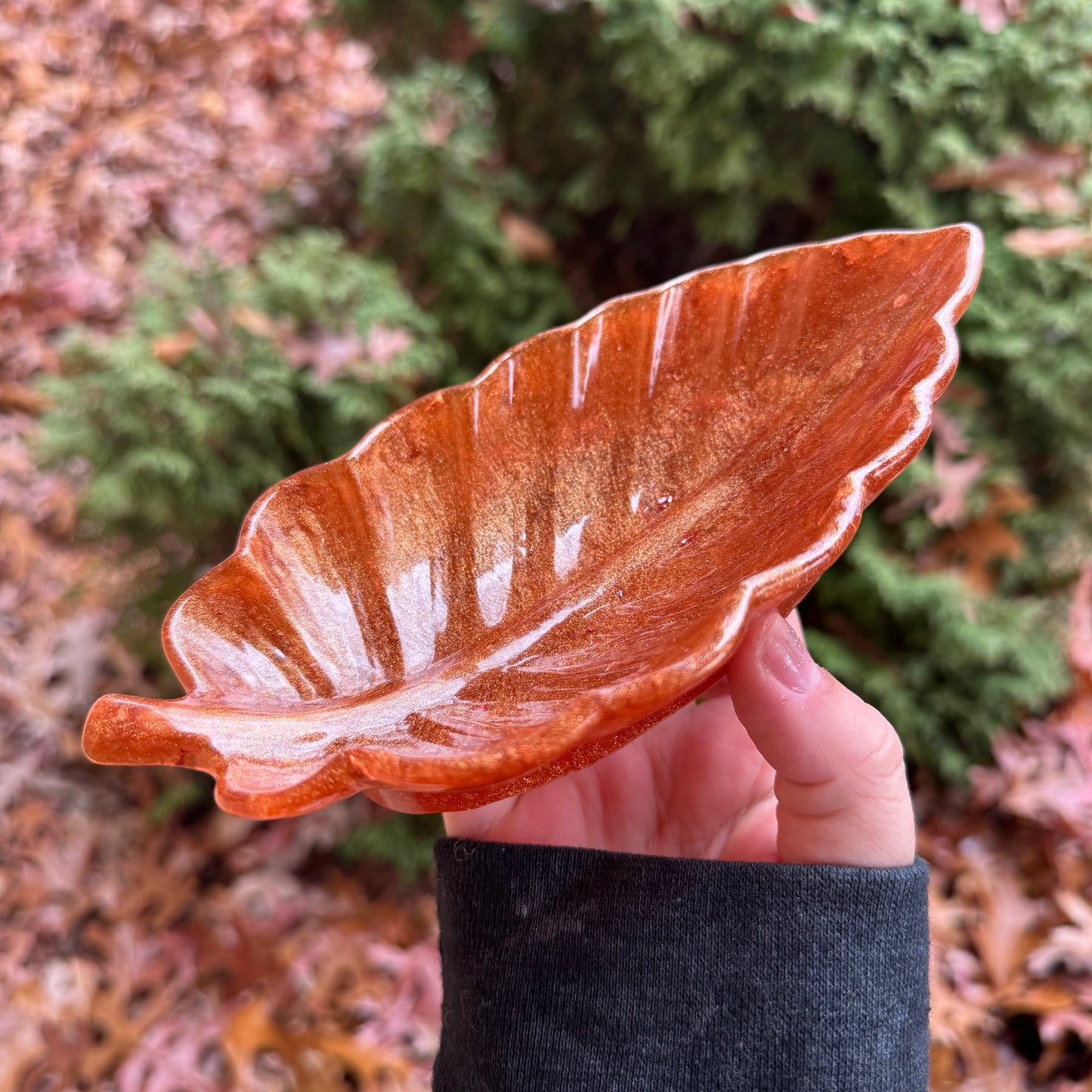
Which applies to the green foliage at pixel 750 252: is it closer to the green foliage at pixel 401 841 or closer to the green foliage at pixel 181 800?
the green foliage at pixel 181 800

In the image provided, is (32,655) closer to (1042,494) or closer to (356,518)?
(356,518)

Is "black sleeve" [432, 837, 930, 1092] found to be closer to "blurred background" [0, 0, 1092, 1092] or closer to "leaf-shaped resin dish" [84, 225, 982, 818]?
"leaf-shaped resin dish" [84, 225, 982, 818]

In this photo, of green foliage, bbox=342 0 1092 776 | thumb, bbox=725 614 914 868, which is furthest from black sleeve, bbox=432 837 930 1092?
green foliage, bbox=342 0 1092 776

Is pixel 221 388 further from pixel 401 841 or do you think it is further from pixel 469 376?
pixel 401 841

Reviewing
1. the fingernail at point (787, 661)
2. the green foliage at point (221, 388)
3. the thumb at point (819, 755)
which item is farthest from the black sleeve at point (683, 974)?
the green foliage at point (221, 388)

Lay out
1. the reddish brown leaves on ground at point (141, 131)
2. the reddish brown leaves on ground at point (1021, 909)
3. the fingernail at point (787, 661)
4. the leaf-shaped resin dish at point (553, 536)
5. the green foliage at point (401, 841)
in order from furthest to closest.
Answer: the reddish brown leaves on ground at point (141, 131)
the green foliage at point (401, 841)
the reddish brown leaves on ground at point (1021, 909)
the fingernail at point (787, 661)
the leaf-shaped resin dish at point (553, 536)

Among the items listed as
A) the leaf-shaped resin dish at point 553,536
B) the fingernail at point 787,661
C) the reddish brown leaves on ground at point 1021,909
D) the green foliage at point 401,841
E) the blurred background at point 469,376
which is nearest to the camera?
the leaf-shaped resin dish at point 553,536
